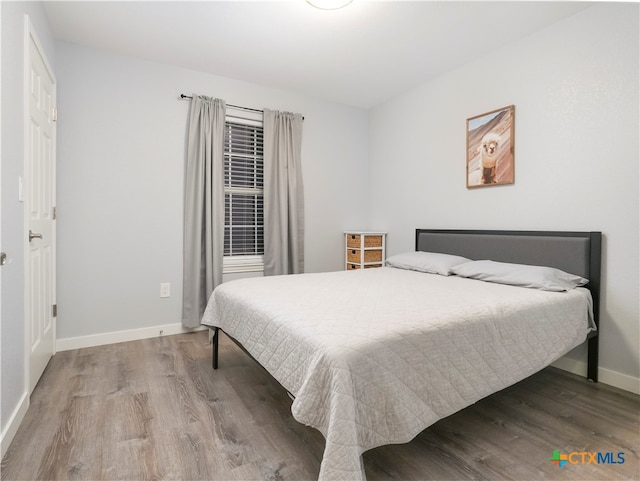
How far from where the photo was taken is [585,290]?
216 cm

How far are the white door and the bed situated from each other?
990 mm

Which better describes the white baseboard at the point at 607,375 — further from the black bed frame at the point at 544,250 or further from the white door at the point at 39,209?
the white door at the point at 39,209

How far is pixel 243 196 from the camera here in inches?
140

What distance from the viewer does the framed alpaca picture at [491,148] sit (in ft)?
8.86

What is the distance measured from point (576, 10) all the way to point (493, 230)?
60.3 inches

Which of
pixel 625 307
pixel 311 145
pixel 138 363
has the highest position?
pixel 311 145

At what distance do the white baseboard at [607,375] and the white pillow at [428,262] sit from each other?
96 cm

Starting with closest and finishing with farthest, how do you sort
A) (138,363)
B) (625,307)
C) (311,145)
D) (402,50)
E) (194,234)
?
(625,307) < (138,363) < (402,50) < (194,234) < (311,145)

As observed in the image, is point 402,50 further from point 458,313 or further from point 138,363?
point 138,363

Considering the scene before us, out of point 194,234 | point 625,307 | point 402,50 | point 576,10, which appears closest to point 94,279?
point 194,234

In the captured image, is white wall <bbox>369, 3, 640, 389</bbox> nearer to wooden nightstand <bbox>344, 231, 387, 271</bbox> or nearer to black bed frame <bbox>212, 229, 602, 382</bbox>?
black bed frame <bbox>212, 229, 602, 382</bbox>

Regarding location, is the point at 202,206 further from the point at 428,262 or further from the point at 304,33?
the point at 428,262

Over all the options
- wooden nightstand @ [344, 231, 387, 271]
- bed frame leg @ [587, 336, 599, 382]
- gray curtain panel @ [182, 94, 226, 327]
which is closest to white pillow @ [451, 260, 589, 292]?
bed frame leg @ [587, 336, 599, 382]

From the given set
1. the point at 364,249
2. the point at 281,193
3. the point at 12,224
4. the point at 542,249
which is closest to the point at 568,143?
the point at 542,249
